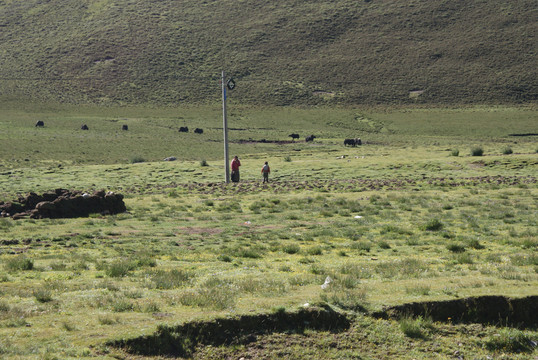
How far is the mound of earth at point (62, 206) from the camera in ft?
73.3

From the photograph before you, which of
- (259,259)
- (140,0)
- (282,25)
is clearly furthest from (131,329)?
(140,0)

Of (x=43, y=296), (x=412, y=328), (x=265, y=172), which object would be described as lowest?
(x=412, y=328)

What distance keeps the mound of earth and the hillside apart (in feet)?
253

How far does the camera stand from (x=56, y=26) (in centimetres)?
13300

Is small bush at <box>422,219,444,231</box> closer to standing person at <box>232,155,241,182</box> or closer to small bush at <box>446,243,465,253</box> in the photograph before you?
small bush at <box>446,243,465,253</box>

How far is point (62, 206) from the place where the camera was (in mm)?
22703

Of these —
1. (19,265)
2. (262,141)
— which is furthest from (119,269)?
(262,141)

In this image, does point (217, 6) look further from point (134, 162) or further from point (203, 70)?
point (134, 162)

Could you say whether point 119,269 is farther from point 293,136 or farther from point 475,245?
point 293,136

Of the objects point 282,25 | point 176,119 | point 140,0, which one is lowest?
point 176,119

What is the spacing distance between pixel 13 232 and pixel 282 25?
117 m

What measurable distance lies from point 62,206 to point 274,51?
332 feet

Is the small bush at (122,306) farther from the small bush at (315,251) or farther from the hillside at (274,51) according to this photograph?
the hillside at (274,51)

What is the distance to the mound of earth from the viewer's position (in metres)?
22.3
